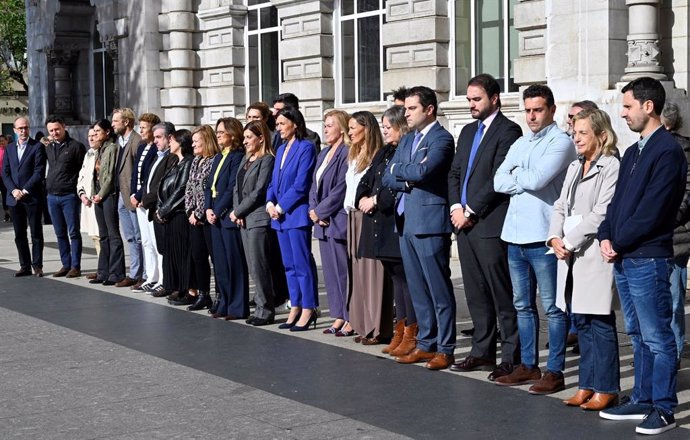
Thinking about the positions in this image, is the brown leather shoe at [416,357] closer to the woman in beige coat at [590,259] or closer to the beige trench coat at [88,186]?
the woman in beige coat at [590,259]

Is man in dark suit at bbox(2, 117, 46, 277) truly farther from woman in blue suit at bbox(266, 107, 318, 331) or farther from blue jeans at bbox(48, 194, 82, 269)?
woman in blue suit at bbox(266, 107, 318, 331)

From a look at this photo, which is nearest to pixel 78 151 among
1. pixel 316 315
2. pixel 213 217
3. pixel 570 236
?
pixel 213 217

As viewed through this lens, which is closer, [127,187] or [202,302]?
[202,302]

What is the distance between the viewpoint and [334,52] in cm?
2091

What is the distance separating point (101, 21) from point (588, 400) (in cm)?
2146

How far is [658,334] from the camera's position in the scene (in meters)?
7.02

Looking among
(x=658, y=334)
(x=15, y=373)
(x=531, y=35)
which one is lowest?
(x=15, y=373)

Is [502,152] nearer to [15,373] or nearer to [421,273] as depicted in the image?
[421,273]

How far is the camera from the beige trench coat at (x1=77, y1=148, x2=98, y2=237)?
14641 mm

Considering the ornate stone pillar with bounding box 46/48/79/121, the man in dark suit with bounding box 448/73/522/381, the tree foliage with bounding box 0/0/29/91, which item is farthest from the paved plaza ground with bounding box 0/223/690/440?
the tree foliage with bounding box 0/0/29/91

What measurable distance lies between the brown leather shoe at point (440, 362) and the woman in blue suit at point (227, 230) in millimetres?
3109

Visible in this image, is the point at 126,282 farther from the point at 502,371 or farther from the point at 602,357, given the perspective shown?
the point at 602,357

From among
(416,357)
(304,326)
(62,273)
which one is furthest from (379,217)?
(62,273)

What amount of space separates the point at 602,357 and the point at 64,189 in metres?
9.07
